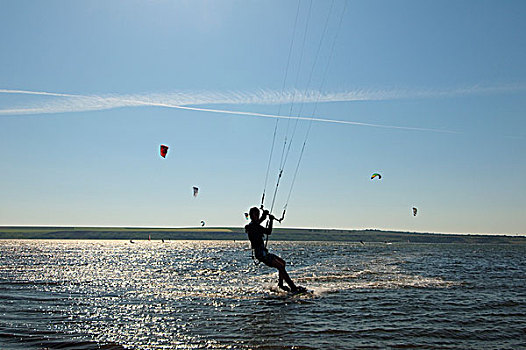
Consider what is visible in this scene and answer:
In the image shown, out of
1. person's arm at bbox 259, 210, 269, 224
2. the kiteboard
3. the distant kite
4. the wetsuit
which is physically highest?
the distant kite

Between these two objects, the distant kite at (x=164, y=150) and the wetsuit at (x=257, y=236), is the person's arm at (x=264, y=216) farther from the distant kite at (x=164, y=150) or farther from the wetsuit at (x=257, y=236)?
the distant kite at (x=164, y=150)

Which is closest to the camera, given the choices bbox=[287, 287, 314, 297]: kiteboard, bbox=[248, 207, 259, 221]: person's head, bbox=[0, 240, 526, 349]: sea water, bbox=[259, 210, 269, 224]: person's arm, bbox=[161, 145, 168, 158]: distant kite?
bbox=[0, 240, 526, 349]: sea water

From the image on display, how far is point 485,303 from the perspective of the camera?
14.4 m

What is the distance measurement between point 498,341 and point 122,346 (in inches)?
317

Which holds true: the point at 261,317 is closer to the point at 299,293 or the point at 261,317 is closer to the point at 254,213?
the point at 254,213

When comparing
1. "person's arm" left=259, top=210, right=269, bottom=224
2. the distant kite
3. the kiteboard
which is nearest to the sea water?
the kiteboard

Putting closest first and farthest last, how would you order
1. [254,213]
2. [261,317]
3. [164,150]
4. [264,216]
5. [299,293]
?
[261,317]
[264,216]
[254,213]
[299,293]
[164,150]

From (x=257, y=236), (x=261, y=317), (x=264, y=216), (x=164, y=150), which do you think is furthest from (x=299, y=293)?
(x=164, y=150)

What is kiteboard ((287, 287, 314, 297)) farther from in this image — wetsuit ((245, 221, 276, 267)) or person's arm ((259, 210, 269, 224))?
person's arm ((259, 210, 269, 224))

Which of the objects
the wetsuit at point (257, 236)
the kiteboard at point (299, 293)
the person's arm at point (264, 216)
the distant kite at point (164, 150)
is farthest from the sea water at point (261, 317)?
the distant kite at point (164, 150)

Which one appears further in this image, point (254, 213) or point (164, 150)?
point (164, 150)

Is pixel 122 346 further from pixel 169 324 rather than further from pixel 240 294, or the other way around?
pixel 240 294

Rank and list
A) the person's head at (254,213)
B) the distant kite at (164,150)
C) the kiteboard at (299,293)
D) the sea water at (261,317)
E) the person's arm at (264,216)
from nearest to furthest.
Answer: the sea water at (261,317) < the person's arm at (264,216) < the person's head at (254,213) < the kiteboard at (299,293) < the distant kite at (164,150)

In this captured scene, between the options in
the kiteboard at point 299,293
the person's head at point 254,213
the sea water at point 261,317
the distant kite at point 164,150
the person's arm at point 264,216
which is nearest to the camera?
the sea water at point 261,317
